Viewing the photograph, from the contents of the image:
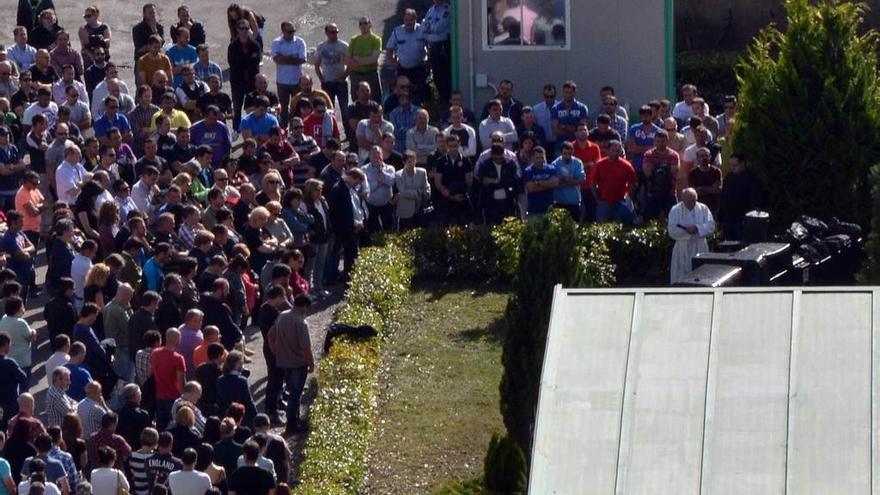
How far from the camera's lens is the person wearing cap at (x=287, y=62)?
26.7 meters

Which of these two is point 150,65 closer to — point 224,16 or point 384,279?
point 384,279

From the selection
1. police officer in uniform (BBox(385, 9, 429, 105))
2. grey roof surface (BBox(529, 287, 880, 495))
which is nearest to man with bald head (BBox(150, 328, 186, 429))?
grey roof surface (BBox(529, 287, 880, 495))

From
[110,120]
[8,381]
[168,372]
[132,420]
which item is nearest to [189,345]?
[168,372]

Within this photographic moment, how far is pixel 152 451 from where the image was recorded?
51.4 ft

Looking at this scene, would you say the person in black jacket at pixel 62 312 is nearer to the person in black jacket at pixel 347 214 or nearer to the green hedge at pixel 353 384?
the green hedge at pixel 353 384

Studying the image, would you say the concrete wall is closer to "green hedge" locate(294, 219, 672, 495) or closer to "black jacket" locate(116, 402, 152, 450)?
"green hedge" locate(294, 219, 672, 495)

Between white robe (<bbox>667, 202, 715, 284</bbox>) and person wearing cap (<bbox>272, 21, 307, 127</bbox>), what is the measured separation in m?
7.09

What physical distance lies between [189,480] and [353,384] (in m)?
3.95

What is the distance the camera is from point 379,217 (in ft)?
76.9

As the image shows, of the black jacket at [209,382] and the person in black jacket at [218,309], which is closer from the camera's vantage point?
the black jacket at [209,382]

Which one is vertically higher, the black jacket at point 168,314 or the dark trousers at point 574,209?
the dark trousers at point 574,209

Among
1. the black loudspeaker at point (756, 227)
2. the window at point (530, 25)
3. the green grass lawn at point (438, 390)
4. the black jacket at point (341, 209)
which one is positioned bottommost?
the green grass lawn at point (438, 390)

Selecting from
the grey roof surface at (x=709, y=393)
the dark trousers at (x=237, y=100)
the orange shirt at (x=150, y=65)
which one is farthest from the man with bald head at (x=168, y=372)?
the dark trousers at (x=237, y=100)

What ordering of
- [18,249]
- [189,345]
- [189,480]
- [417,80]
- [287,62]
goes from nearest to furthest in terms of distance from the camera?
[189,480] < [189,345] < [18,249] < [287,62] < [417,80]
